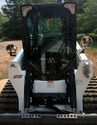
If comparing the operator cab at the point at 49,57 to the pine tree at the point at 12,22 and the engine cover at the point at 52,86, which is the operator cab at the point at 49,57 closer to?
the engine cover at the point at 52,86

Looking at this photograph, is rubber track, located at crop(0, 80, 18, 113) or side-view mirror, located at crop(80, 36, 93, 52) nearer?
side-view mirror, located at crop(80, 36, 93, 52)

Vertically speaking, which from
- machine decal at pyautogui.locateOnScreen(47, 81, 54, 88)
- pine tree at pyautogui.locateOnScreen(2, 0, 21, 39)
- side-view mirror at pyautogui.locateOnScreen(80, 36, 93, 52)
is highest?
side-view mirror at pyautogui.locateOnScreen(80, 36, 93, 52)

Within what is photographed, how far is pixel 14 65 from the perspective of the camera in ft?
13.4

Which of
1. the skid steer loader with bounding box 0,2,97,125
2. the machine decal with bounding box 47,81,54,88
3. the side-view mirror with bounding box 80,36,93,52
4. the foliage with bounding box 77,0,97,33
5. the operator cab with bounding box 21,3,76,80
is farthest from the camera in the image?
the foliage with bounding box 77,0,97,33

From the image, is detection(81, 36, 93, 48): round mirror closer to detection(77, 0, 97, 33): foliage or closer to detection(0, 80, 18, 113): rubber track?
detection(0, 80, 18, 113): rubber track

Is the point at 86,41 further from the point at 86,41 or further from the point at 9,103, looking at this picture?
the point at 9,103

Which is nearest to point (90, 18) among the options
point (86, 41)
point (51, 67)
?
point (86, 41)

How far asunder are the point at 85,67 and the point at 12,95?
83.4 inches

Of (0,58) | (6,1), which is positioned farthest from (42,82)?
(6,1)

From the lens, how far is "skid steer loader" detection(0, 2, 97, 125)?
405cm

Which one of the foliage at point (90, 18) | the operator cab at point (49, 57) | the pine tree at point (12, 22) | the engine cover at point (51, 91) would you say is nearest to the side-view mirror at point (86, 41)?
the operator cab at point (49, 57)

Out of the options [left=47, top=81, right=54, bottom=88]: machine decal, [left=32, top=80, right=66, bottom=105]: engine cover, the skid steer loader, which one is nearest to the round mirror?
the skid steer loader

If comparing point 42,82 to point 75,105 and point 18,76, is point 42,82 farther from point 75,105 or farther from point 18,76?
point 75,105

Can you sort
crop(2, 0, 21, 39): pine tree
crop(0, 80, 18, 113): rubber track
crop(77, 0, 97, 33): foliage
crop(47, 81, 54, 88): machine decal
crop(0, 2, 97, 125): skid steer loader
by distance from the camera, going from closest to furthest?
crop(0, 2, 97, 125): skid steer loader, crop(47, 81, 54, 88): machine decal, crop(0, 80, 18, 113): rubber track, crop(77, 0, 97, 33): foliage, crop(2, 0, 21, 39): pine tree
